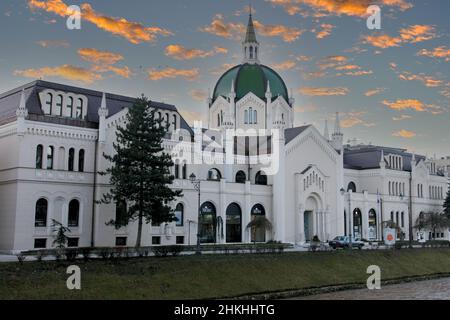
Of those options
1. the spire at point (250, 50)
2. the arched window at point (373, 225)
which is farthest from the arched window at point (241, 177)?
the arched window at point (373, 225)

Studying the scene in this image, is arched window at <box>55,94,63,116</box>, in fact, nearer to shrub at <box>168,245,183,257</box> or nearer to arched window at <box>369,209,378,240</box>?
shrub at <box>168,245,183,257</box>

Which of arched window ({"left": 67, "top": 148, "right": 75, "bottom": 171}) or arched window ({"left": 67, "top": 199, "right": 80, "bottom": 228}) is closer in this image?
arched window ({"left": 67, "top": 199, "right": 80, "bottom": 228})

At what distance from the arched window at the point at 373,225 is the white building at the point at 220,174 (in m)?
0.27

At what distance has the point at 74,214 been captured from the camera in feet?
167

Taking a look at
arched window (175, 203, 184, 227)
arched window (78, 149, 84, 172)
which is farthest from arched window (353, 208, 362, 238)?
arched window (78, 149, 84, 172)

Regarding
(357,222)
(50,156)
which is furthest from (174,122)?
(357,222)

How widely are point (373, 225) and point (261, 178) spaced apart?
22693 mm

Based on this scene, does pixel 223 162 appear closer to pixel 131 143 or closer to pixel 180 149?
pixel 180 149

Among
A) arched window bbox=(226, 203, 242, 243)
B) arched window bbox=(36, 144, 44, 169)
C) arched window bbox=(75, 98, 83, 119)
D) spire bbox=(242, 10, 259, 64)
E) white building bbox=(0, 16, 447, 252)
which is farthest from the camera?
spire bbox=(242, 10, 259, 64)

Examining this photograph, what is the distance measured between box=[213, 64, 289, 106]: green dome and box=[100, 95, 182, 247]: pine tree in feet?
113

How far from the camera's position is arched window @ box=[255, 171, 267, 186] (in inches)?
2753

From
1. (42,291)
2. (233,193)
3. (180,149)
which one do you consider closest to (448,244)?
(233,193)

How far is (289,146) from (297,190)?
18.0 feet

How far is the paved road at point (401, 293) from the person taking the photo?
1385 inches
